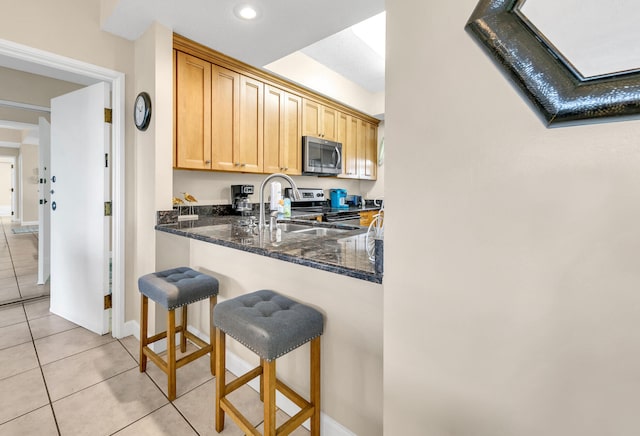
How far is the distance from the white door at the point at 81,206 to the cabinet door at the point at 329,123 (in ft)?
7.51

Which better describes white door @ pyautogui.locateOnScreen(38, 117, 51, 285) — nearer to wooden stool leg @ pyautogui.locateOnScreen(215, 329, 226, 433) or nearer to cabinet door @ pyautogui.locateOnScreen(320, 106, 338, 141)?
cabinet door @ pyautogui.locateOnScreen(320, 106, 338, 141)

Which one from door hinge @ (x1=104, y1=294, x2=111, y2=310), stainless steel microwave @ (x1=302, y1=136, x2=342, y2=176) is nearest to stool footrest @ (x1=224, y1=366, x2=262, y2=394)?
door hinge @ (x1=104, y1=294, x2=111, y2=310)

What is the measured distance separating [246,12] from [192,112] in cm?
88

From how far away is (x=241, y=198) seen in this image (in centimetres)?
306

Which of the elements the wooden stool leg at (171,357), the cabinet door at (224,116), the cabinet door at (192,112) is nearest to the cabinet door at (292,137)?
the cabinet door at (224,116)

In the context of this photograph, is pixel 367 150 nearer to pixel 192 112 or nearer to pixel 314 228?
pixel 314 228

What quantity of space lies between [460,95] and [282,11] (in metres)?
1.61

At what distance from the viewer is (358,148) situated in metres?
4.45

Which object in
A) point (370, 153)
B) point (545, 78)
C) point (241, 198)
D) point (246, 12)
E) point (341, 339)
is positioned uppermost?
point (246, 12)

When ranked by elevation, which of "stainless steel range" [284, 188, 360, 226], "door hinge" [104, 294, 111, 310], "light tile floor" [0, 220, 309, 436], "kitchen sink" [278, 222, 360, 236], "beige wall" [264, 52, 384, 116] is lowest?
"light tile floor" [0, 220, 309, 436]

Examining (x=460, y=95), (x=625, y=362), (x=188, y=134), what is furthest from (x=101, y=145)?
(x=625, y=362)

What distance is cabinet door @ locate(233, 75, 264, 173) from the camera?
275 cm

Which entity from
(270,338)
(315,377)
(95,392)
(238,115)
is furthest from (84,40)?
(315,377)

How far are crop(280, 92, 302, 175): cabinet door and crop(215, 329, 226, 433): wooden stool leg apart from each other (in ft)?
7.23
